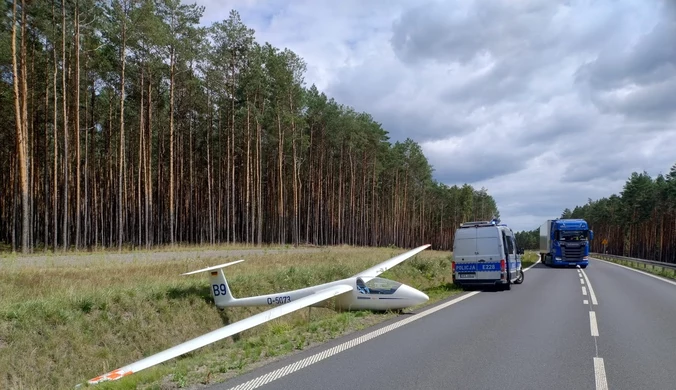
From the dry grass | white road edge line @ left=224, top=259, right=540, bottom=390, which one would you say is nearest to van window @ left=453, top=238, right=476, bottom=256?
the dry grass

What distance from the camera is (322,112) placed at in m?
52.0

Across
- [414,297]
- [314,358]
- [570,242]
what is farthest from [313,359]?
[570,242]

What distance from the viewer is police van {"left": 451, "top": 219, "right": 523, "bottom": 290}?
58.6 ft

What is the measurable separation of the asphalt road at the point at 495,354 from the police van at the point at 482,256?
4.63 meters

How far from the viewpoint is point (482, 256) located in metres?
18.0

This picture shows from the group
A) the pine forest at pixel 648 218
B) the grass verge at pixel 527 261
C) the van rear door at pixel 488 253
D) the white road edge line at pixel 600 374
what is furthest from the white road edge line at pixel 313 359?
the pine forest at pixel 648 218

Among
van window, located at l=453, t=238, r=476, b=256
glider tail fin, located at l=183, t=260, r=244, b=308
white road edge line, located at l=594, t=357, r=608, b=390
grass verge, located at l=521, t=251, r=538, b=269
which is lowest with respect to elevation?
grass verge, located at l=521, t=251, r=538, b=269

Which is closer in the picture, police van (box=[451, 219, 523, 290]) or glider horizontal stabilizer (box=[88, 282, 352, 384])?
glider horizontal stabilizer (box=[88, 282, 352, 384])

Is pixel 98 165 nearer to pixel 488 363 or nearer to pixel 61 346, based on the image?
pixel 61 346

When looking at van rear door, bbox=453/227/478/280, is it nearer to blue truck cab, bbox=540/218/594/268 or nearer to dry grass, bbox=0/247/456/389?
dry grass, bbox=0/247/456/389

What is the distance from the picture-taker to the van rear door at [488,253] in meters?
17.8

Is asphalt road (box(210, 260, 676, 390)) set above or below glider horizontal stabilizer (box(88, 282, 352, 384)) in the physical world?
below

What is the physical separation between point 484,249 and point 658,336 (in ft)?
28.0

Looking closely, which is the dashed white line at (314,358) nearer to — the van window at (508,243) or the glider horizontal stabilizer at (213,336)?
the glider horizontal stabilizer at (213,336)
